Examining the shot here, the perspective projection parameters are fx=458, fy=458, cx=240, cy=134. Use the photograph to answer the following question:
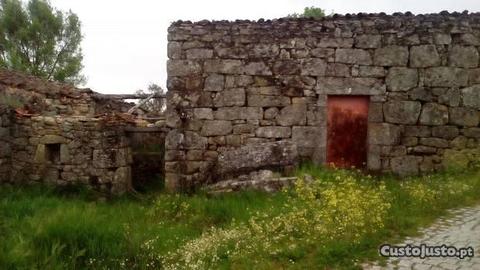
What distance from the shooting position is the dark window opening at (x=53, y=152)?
9.02 metres

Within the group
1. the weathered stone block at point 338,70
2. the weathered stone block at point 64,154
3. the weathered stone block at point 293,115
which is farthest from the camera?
the weathered stone block at point 64,154

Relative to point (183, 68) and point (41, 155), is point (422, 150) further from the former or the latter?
point (41, 155)

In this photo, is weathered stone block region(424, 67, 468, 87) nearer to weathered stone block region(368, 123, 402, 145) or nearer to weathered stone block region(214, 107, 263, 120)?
weathered stone block region(368, 123, 402, 145)

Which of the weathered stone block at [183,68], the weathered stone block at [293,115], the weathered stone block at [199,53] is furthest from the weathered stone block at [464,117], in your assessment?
the weathered stone block at [183,68]

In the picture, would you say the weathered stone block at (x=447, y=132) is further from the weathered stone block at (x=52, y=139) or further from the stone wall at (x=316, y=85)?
the weathered stone block at (x=52, y=139)

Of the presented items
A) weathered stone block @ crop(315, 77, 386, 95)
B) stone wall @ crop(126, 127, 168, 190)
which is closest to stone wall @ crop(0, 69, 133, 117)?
stone wall @ crop(126, 127, 168, 190)

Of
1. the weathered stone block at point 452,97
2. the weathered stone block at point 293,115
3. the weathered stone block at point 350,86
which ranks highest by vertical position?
the weathered stone block at point 350,86

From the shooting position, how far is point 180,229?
648cm

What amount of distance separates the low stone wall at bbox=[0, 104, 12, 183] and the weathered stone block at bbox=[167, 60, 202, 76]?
3391 millimetres

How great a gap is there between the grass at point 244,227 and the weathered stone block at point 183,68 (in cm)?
253

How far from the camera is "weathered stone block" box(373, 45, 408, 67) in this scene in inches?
324

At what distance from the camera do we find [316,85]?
27.7ft

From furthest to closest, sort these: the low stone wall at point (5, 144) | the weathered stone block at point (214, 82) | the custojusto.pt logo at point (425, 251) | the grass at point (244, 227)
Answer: the low stone wall at point (5, 144) → the weathered stone block at point (214, 82) → the grass at point (244, 227) → the custojusto.pt logo at point (425, 251)

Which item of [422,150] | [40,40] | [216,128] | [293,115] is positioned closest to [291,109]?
[293,115]
